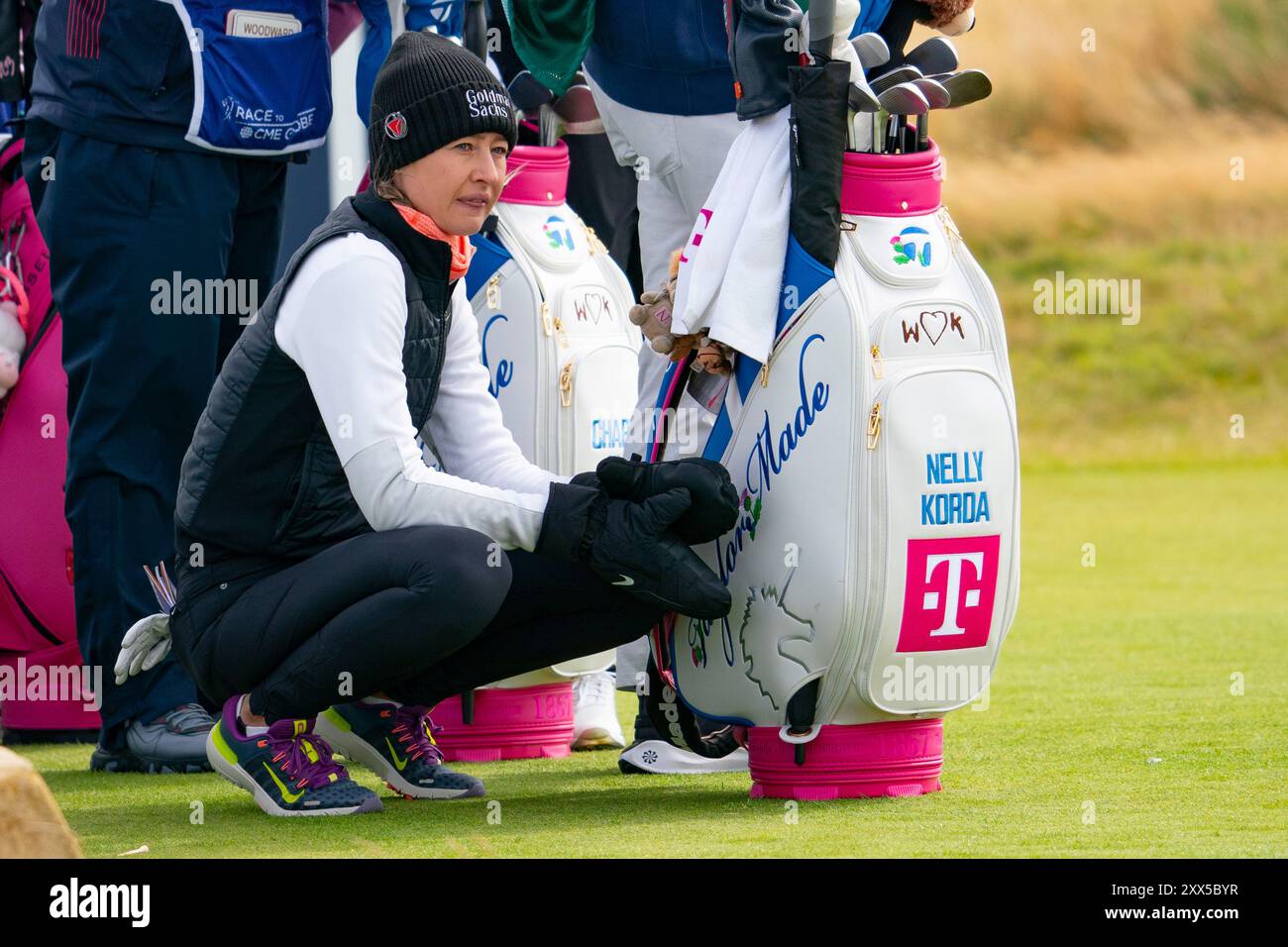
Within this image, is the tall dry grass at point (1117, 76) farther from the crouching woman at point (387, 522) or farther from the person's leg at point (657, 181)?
the crouching woman at point (387, 522)

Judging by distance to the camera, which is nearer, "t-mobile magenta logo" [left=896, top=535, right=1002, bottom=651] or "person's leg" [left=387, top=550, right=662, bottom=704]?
"t-mobile magenta logo" [left=896, top=535, right=1002, bottom=651]

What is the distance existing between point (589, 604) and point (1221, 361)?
7255 millimetres

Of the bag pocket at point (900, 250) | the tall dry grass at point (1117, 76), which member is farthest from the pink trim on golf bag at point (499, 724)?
the tall dry grass at point (1117, 76)

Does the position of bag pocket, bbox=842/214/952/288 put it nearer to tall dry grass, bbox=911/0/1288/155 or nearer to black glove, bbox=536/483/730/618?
black glove, bbox=536/483/730/618

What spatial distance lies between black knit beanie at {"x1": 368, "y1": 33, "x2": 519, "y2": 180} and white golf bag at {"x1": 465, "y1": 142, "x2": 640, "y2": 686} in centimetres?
49

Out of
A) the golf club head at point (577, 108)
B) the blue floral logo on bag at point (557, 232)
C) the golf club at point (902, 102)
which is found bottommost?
the blue floral logo on bag at point (557, 232)

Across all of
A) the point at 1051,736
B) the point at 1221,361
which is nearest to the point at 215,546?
the point at 1051,736

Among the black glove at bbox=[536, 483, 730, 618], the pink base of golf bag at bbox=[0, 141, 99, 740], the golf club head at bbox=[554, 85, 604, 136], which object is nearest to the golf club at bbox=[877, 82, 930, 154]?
the black glove at bbox=[536, 483, 730, 618]

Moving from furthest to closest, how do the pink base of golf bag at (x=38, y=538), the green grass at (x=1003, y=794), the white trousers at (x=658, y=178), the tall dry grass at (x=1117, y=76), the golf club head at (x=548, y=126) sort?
the tall dry grass at (x=1117, y=76) → the pink base of golf bag at (x=38, y=538) → the golf club head at (x=548, y=126) → the white trousers at (x=658, y=178) → the green grass at (x=1003, y=794)

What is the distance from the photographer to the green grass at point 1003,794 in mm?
2383

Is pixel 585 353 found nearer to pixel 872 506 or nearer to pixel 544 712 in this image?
pixel 544 712

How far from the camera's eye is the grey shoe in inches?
126

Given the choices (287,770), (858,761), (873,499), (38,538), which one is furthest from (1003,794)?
(38,538)

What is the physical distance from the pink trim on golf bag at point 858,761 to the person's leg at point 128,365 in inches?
39.1
